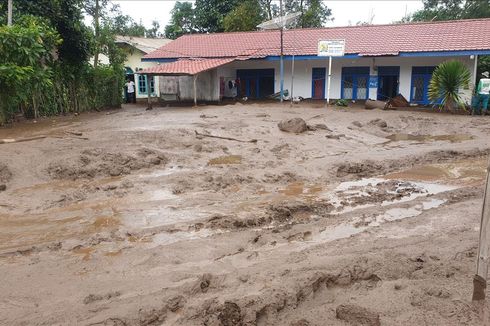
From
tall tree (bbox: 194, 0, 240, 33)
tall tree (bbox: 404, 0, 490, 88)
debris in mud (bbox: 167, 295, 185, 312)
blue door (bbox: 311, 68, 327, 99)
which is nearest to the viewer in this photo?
debris in mud (bbox: 167, 295, 185, 312)


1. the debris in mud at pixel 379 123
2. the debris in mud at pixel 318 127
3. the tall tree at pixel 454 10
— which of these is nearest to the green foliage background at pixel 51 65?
the debris in mud at pixel 318 127

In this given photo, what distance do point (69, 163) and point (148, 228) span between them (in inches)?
160

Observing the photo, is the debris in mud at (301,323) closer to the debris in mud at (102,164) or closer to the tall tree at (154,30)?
the debris in mud at (102,164)

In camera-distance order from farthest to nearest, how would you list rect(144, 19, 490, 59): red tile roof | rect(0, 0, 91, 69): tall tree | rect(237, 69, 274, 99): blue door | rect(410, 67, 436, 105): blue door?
rect(237, 69, 274, 99): blue door < rect(410, 67, 436, 105): blue door < rect(144, 19, 490, 59): red tile roof < rect(0, 0, 91, 69): tall tree

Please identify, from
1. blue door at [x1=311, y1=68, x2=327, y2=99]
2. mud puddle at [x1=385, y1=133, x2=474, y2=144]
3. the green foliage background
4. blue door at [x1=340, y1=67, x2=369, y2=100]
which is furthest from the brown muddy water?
the green foliage background

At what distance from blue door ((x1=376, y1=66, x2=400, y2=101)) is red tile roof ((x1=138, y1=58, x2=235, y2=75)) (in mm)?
8135

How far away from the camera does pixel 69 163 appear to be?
9266 mm

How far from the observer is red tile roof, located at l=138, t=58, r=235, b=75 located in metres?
21.0

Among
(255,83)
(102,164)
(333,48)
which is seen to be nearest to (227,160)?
(102,164)

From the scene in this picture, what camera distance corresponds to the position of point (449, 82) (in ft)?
58.5

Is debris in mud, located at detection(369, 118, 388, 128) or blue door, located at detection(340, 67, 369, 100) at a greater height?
blue door, located at detection(340, 67, 369, 100)

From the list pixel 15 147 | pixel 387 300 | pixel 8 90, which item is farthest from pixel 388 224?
pixel 8 90

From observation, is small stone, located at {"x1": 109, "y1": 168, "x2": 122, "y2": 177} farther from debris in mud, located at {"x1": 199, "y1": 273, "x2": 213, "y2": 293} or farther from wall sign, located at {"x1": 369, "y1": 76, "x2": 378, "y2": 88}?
wall sign, located at {"x1": 369, "y1": 76, "x2": 378, "y2": 88}

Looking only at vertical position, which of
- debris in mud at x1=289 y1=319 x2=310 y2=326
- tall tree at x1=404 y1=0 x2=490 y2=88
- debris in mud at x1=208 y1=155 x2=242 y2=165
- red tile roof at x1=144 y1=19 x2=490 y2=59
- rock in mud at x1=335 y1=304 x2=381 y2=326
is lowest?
debris in mud at x1=289 y1=319 x2=310 y2=326
